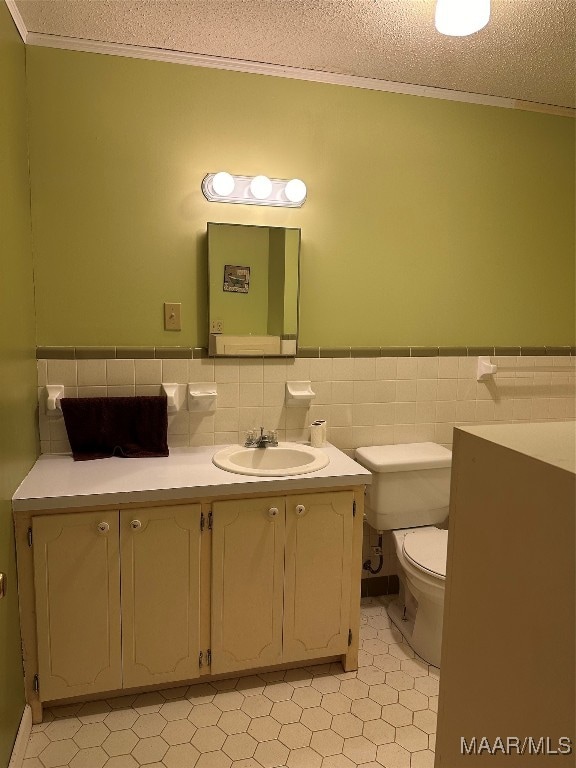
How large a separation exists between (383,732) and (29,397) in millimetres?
1756

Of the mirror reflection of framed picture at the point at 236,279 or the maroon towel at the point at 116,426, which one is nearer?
the maroon towel at the point at 116,426

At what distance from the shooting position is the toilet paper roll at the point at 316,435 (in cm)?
238

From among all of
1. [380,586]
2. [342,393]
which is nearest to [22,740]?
[380,586]

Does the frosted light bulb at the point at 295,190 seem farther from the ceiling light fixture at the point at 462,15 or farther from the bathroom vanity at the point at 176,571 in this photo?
the bathroom vanity at the point at 176,571

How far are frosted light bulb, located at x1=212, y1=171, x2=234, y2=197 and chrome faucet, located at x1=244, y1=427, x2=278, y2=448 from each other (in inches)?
40.2

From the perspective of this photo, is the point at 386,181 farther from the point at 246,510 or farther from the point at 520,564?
the point at 520,564

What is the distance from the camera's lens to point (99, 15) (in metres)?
1.89

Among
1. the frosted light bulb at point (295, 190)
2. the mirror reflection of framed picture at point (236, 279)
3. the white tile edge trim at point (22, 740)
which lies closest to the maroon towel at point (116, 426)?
the mirror reflection of framed picture at point (236, 279)

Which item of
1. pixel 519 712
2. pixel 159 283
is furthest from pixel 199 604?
pixel 519 712

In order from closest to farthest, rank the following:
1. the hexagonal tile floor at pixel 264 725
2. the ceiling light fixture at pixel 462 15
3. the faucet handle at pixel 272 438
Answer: the ceiling light fixture at pixel 462 15 → the hexagonal tile floor at pixel 264 725 → the faucet handle at pixel 272 438

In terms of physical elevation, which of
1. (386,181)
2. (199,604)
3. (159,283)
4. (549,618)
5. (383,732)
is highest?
Answer: (386,181)

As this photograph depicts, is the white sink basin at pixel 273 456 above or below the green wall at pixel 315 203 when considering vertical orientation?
below

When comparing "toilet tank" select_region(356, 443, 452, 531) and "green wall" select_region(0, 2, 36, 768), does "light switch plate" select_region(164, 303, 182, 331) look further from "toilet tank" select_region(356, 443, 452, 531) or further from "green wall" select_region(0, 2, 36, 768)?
"toilet tank" select_region(356, 443, 452, 531)

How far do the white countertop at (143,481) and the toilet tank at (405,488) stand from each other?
26cm
